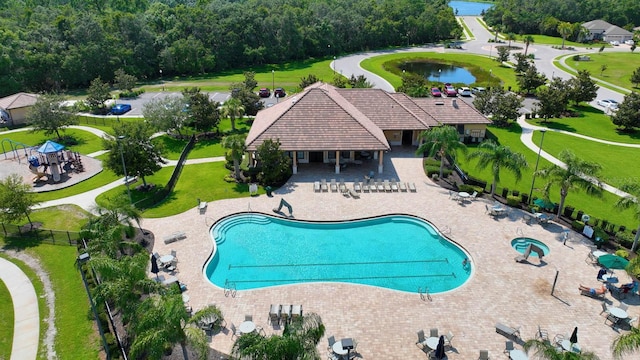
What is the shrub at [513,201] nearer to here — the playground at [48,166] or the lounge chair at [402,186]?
the lounge chair at [402,186]

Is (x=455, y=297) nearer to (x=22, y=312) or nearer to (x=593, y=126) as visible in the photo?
(x=22, y=312)

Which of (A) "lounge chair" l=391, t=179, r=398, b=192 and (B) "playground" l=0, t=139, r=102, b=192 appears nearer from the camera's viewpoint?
(A) "lounge chair" l=391, t=179, r=398, b=192

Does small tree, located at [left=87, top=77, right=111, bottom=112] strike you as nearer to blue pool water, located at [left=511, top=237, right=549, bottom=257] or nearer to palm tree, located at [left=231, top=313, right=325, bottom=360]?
palm tree, located at [left=231, top=313, right=325, bottom=360]

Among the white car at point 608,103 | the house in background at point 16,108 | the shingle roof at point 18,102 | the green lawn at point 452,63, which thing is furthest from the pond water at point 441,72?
the house in background at point 16,108

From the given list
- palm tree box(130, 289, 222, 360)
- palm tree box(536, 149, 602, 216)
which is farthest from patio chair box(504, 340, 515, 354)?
palm tree box(536, 149, 602, 216)

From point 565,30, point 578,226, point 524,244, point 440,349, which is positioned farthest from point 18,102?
point 565,30

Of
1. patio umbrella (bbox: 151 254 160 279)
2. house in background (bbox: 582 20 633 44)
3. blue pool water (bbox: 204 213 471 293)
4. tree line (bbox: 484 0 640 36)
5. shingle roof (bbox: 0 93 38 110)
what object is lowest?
blue pool water (bbox: 204 213 471 293)
